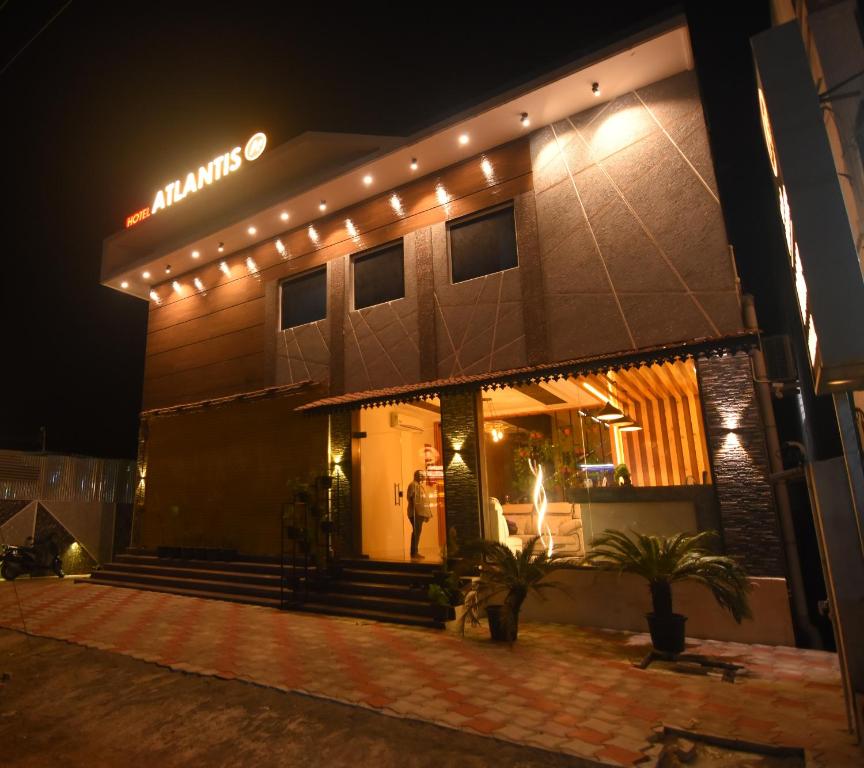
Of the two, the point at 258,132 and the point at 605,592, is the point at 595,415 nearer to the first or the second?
the point at 605,592

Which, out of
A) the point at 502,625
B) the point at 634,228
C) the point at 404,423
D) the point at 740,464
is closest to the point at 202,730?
the point at 502,625

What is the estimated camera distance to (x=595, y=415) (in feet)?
33.2

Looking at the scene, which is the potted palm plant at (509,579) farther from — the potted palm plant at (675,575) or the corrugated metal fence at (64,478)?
the corrugated metal fence at (64,478)

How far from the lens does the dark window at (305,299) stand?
12.6 meters

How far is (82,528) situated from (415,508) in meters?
10.8

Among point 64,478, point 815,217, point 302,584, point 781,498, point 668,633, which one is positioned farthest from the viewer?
point 64,478

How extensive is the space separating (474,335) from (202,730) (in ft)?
23.9

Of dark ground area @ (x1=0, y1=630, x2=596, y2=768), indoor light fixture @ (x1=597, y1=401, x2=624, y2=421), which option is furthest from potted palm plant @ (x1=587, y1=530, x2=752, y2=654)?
indoor light fixture @ (x1=597, y1=401, x2=624, y2=421)

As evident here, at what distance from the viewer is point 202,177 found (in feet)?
47.4

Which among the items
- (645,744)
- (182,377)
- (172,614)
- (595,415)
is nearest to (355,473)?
(172,614)

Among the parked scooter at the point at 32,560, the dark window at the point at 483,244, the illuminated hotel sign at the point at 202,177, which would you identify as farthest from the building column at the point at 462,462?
the parked scooter at the point at 32,560

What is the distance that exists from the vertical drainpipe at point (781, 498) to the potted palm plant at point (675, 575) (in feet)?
3.80

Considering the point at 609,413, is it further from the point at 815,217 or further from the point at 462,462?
the point at 815,217

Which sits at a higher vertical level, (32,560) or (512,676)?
(32,560)
